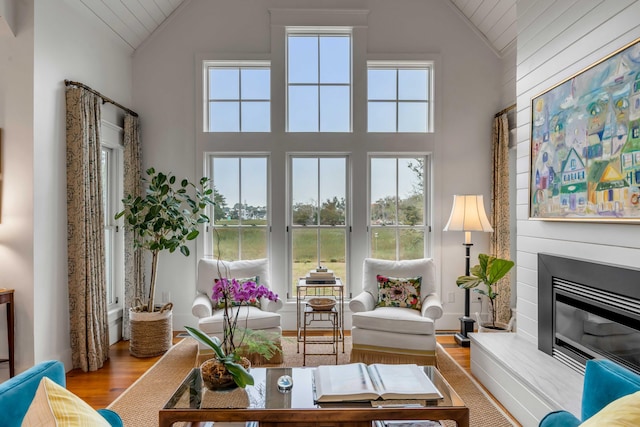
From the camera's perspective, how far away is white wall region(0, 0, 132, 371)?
9.26 feet

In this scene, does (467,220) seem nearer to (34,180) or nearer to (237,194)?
(237,194)

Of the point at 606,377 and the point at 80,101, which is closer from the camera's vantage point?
the point at 606,377

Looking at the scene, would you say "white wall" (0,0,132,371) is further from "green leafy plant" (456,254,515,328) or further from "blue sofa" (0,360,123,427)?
"green leafy plant" (456,254,515,328)

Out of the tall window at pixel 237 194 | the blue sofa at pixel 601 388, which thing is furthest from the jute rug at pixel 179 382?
the tall window at pixel 237 194

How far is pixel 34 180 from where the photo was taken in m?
2.83

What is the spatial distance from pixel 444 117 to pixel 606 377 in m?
3.46

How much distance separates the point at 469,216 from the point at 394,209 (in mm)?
884

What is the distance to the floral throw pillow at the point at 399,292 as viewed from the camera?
3.51 meters

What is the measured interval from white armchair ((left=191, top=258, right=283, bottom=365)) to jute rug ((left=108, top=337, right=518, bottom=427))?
32cm

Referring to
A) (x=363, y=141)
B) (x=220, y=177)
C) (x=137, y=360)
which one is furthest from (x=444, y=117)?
(x=137, y=360)

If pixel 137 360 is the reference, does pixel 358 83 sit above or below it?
above

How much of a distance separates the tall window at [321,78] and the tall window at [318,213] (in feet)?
1.41

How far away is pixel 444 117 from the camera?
4273 millimetres

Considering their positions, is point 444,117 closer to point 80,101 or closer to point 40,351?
point 80,101
